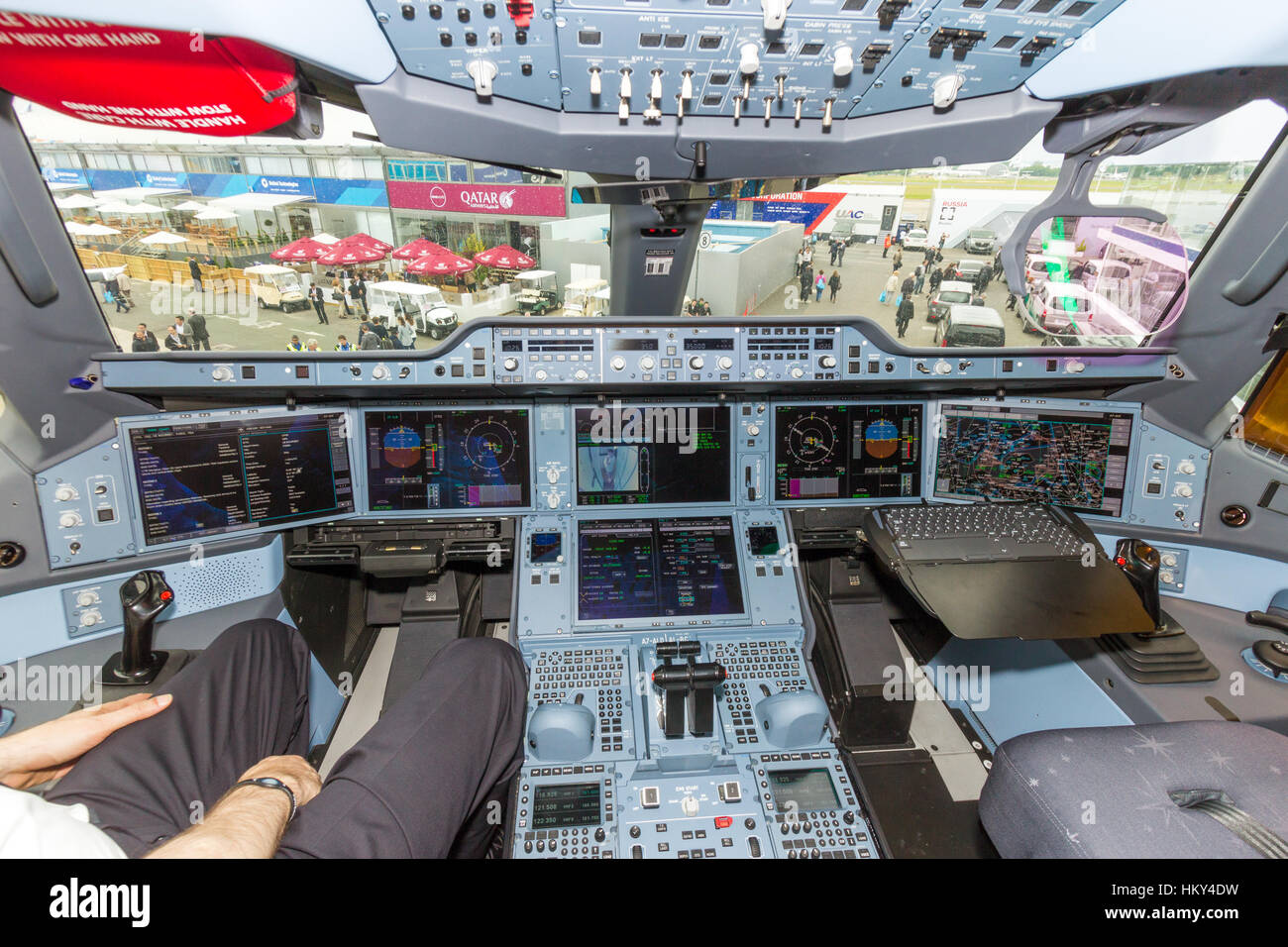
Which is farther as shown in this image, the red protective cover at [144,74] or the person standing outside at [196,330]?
the person standing outside at [196,330]

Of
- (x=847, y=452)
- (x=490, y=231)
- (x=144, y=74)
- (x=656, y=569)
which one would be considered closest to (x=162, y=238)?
(x=490, y=231)

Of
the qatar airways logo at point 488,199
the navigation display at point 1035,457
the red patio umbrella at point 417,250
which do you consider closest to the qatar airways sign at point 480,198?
Result: the qatar airways logo at point 488,199

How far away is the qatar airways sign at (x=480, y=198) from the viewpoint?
2.30m

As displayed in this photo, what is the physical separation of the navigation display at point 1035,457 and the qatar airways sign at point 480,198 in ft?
6.17

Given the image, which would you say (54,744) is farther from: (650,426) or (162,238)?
(650,426)

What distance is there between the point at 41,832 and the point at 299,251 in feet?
8.12

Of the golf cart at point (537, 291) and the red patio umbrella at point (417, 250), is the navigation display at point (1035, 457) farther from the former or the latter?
the red patio umbrella at point (417, 250)

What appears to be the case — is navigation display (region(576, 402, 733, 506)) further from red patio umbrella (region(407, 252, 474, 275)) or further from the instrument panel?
red patio umbrella (region(407, 252, 474, 275))

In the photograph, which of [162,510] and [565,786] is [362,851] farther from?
[162,510]

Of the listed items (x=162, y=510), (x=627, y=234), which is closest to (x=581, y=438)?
(x=627, y=234)

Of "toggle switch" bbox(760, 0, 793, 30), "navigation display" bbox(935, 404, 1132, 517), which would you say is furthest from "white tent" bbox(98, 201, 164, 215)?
"navigation display" bbox(935, 404, 1132, 517)

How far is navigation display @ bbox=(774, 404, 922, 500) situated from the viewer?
8.84ft
